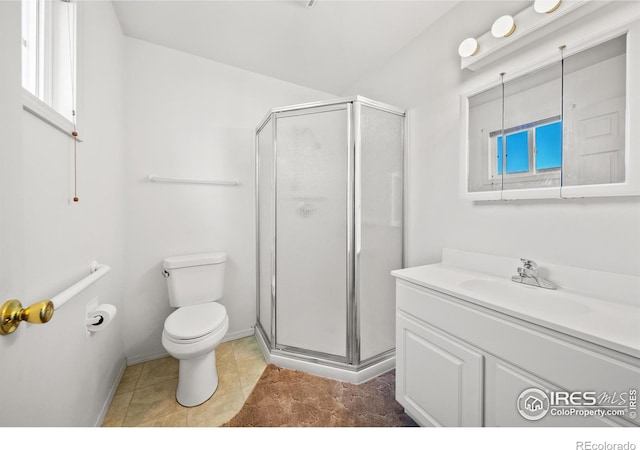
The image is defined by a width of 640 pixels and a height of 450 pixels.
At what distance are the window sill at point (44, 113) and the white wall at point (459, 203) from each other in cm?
193

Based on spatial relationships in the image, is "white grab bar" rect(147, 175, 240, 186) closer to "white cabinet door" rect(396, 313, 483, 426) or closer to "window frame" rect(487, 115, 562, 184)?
"white cabinet door" rect(396, 313, 483, 426)

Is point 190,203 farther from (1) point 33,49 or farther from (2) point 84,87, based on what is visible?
(1) point 33,49

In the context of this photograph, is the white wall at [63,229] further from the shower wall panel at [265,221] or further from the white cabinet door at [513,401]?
the white cabinet door at [513,401]

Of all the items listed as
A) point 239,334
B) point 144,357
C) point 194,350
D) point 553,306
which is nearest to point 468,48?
point 553,306

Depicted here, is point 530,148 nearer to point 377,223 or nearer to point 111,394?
point 377,223

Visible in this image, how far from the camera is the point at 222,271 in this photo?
2006mm

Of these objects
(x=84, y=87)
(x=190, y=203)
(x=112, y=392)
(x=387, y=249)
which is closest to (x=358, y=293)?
(x=387, y=249)

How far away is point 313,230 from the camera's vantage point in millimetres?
1773

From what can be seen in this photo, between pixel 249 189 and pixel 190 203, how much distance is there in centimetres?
50

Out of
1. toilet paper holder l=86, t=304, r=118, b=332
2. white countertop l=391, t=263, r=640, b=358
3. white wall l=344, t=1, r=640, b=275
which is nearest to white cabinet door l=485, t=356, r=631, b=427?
white countertop l=391, t=263, r=640, b=358

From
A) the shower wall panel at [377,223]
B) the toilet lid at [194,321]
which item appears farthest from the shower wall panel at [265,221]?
the shower wall panel at [377,223]

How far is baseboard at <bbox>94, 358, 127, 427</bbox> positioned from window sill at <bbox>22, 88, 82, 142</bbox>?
144 cm

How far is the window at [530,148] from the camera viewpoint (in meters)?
1.14

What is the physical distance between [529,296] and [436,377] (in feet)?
1.81
